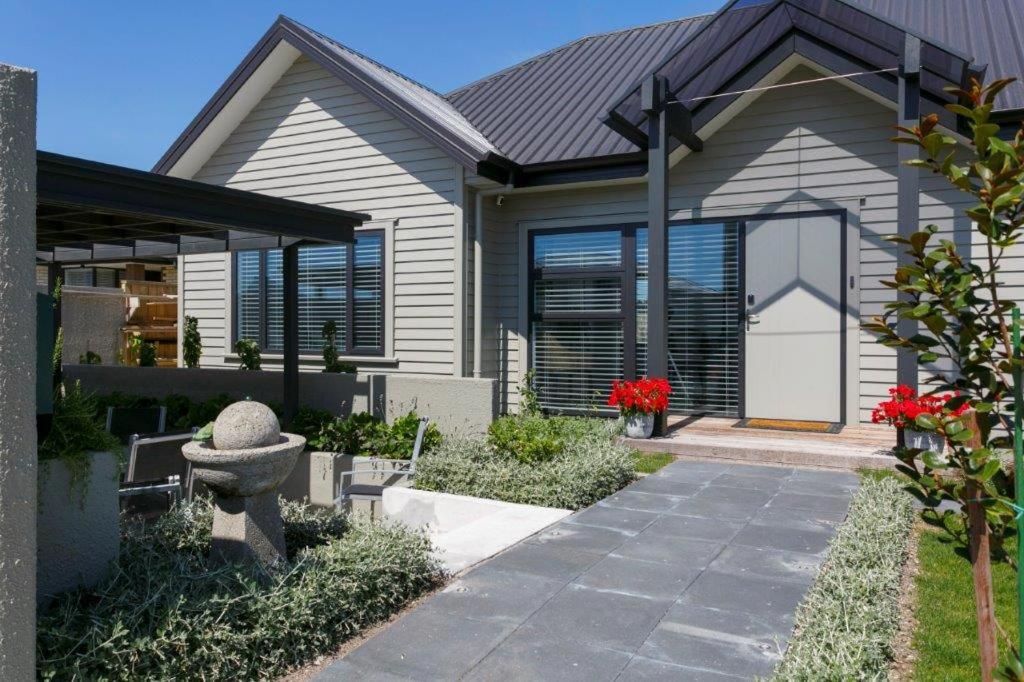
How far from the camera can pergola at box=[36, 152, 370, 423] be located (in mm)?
5391

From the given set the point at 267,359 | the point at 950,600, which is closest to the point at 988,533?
the point at 950,600

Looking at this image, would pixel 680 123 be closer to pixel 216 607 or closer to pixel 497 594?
pixel 497 594

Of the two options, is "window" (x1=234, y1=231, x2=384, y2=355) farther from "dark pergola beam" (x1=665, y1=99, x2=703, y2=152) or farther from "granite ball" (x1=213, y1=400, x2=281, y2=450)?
"granite ball" (x1=213, y1=400, x2=281, y2=450)

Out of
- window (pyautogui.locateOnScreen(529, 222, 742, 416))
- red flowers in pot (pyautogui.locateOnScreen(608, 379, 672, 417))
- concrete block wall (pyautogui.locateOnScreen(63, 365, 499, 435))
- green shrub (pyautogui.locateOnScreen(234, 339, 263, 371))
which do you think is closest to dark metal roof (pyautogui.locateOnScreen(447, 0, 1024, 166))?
window (pyautogui.locateOnScreen(529, 222, 742, 416))

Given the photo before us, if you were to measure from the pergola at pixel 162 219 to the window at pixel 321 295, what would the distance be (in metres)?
1.83

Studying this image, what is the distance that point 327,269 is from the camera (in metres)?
10.8

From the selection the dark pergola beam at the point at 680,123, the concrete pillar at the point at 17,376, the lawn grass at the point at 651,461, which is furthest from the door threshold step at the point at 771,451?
the concrete pillar at the point at 17,376

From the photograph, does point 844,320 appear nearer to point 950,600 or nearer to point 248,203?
point 950,600

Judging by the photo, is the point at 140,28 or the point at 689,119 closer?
the point at 689,119

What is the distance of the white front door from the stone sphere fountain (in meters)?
6.63

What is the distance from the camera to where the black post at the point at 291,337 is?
8.11m

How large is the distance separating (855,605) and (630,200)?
682cm

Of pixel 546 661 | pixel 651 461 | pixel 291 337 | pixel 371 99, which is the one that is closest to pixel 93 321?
pixel 371 99

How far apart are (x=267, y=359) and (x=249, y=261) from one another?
1526 mm
